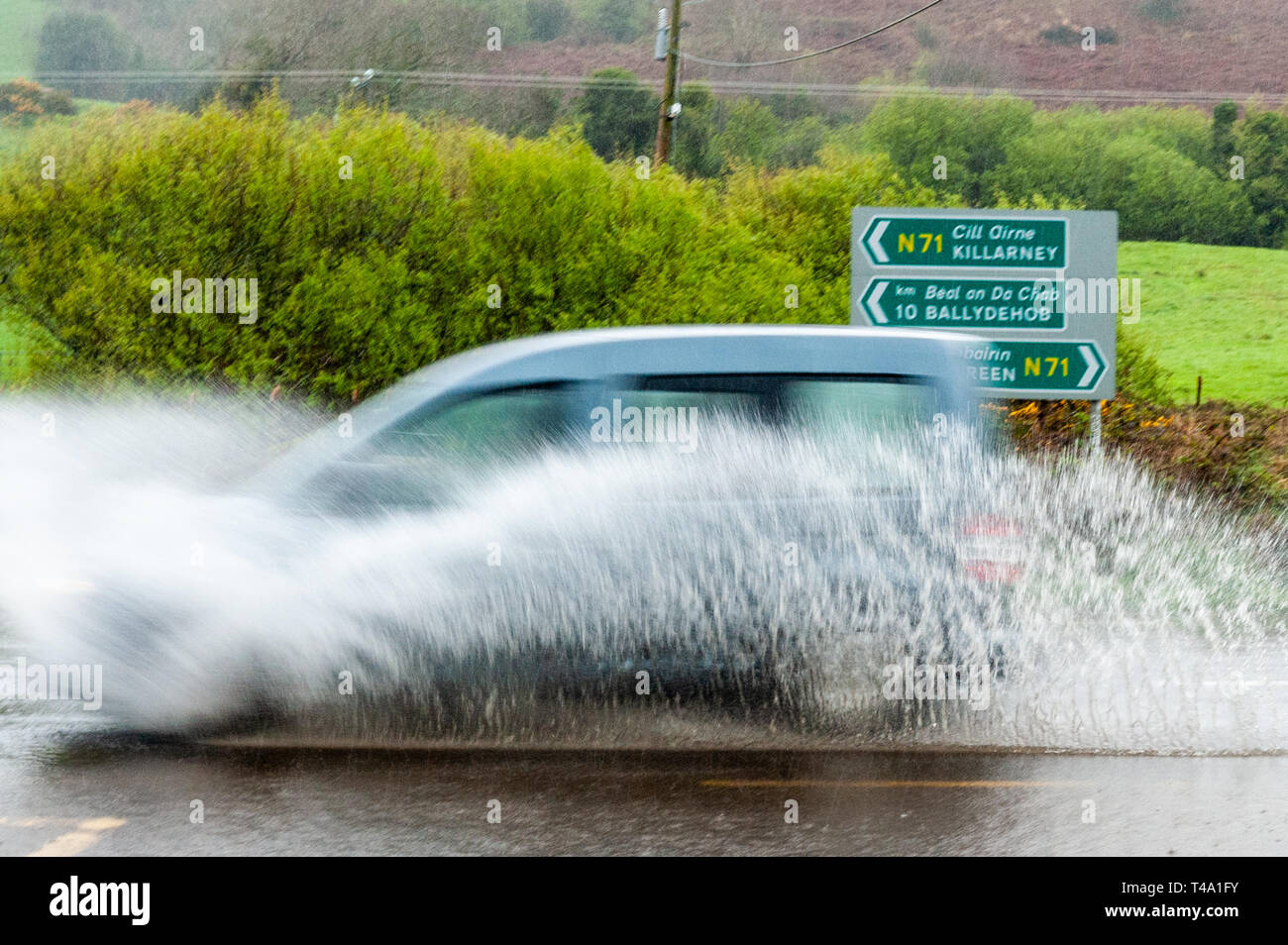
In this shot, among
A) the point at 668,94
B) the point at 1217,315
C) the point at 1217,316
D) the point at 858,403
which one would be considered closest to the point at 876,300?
the point at 858,403

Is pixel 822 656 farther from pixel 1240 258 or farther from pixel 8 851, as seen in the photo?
pixel 1240 258

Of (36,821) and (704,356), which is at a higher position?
(704,356)

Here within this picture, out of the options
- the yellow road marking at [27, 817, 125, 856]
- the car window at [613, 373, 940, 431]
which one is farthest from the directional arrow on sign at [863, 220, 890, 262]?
the yellow road marking at [27, 817, 125, 856]

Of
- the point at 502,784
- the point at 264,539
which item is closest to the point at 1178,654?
the point at 502,784

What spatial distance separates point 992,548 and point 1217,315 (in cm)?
6555

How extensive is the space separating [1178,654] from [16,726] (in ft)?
20.9

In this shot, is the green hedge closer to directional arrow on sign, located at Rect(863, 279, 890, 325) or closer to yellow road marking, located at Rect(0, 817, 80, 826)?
directional arrow on sign, located at Rect(863, 279, 890, 325)

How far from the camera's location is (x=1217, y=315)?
66.2 metres

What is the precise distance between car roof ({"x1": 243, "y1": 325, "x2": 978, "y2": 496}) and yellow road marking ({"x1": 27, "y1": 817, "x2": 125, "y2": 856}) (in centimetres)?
185

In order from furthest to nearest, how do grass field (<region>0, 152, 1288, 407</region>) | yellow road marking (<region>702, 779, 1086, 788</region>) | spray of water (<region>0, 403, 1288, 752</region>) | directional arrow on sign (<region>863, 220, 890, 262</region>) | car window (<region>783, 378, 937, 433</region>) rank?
1. grass field (<region>0, 152, 1288, 407</region>)
2. directional arrow on sign (<region>863, 220, 890, 262</region>)
3. car window (<region>783, 378, 937, 433</region>)
4. spray of water (<region>0, 403, 1288, 752</region>)
5. yellow road marking (<region>702, 779, 1086, 788</region>)

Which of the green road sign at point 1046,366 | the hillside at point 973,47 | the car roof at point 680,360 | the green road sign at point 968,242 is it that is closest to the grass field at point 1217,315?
the green road sign at point 1046,366

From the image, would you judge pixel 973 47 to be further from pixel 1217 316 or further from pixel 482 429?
pixel 482 429

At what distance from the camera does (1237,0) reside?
19312 centimetres

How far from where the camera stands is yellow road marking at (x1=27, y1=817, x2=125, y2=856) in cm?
473
